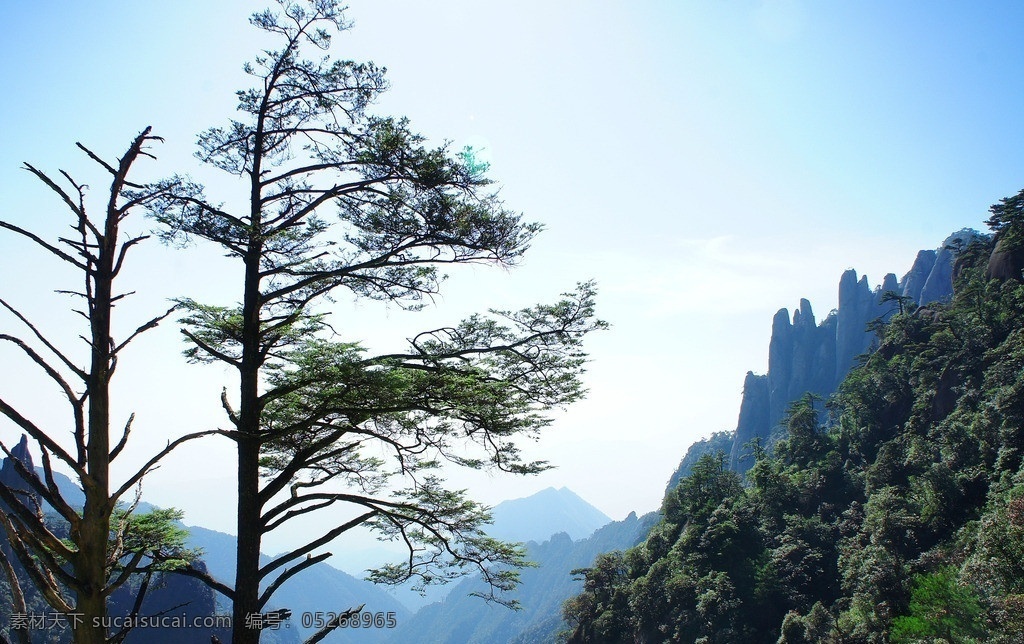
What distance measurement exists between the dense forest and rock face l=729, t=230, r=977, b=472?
130 feet

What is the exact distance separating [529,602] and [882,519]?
171794 millimetres

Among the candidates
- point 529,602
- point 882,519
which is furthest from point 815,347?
point 529,602

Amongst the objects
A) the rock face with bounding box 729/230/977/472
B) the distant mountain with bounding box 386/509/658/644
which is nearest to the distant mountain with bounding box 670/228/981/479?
the rock face with bounding box 729/230/977/472

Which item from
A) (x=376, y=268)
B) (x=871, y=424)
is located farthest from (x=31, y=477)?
(x=871, y=424)

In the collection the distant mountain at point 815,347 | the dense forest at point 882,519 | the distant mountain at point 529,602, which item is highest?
the distant mountain at point 815,347

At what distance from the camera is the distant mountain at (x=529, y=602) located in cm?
15038

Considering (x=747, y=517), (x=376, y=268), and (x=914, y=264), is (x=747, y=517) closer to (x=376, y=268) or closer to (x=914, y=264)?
(x=376, y=268)

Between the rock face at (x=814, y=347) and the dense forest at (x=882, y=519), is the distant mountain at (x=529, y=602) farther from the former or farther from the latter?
the dense forest at (x=882, y=519)

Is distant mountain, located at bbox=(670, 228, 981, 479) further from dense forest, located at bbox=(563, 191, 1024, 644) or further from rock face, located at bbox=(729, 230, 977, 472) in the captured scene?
dense forest, located at bbox=(563, 191, 1024, 644)

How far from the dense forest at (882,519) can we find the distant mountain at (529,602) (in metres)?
103

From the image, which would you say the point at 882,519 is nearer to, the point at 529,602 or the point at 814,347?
the point at 814,347

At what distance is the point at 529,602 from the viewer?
177 m

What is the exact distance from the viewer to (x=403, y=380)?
454cm

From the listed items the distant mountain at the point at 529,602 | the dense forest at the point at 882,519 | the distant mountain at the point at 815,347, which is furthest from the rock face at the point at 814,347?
the distant mountain at the point at 529,602
